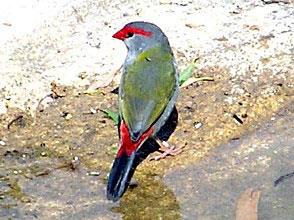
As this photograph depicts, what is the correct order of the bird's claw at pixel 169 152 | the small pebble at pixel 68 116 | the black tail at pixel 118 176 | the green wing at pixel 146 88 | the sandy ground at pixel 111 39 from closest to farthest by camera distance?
the black tail at pixel 118 176, the green wing at pixel 146 88, the bird's claw at pixel 169 152, the small pebble at pixel 68 116, the sandy ground at pixel 111 39

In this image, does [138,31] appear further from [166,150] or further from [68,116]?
[166,150]

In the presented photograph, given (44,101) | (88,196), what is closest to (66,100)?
(44,101)

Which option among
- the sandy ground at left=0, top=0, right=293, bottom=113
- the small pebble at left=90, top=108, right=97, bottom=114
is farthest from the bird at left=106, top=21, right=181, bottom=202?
the sandy ground at left=0, top=0, right=293, bottom=113

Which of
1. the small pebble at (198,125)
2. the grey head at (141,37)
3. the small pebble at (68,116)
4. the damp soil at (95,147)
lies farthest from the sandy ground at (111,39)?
the grey head at (141,37)

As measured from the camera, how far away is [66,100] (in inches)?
273

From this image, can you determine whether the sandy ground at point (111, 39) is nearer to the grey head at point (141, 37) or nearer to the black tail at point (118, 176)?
the grey head at point (141, 37)

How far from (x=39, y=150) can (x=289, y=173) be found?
1.86 m

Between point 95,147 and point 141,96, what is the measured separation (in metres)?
0.56

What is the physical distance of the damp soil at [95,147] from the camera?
572cm

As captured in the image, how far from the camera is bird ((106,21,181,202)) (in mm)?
5672

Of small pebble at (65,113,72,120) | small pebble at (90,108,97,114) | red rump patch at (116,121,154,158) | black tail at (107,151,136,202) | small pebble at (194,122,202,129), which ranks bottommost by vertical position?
small pebble at (194,122,202,129)

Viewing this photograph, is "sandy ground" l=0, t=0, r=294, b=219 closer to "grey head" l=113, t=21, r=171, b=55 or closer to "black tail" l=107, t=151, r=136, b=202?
"black tail" l=107, t=151, r=136, b=202

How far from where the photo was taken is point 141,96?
20.2 feet

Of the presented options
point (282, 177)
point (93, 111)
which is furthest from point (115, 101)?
point (282, 177)
